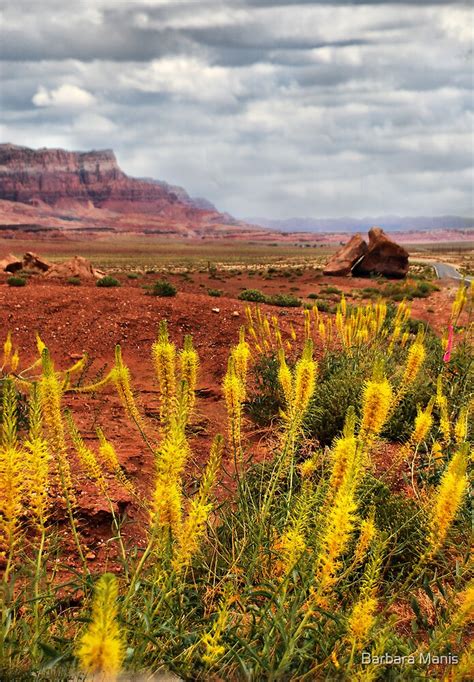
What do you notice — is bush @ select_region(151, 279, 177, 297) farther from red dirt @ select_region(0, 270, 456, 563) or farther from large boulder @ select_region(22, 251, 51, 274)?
large boulder @ select_region(22, 251, 51, 274)

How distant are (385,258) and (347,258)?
216cm

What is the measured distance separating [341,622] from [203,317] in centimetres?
821

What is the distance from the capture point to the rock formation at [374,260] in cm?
2909

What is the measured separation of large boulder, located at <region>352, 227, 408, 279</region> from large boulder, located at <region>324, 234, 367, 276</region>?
0.72 meters

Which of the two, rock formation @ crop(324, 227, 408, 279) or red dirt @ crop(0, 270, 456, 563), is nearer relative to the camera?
red dirt @ crop(0, 270, 456, 563)

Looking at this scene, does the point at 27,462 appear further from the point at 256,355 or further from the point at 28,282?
the point at 28,282

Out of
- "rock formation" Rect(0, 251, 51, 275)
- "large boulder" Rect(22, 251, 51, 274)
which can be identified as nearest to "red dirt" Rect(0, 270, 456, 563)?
"rock formation" Rect(0, 251, 51, 275)

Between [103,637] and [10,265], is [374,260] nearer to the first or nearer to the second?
[10,265]

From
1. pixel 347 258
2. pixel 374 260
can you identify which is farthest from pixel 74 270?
pixel 374 260

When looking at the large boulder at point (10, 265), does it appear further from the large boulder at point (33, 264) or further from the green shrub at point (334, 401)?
the green shrub at point (334, 401)

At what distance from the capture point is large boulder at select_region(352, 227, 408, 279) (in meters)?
29.1

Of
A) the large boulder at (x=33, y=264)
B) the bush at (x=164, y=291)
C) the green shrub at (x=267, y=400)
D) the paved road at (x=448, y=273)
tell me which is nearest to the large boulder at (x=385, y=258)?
the paved road at (x=448, y=273)

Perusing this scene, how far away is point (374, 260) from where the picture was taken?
2962 centimetres

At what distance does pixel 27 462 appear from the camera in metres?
1.60
